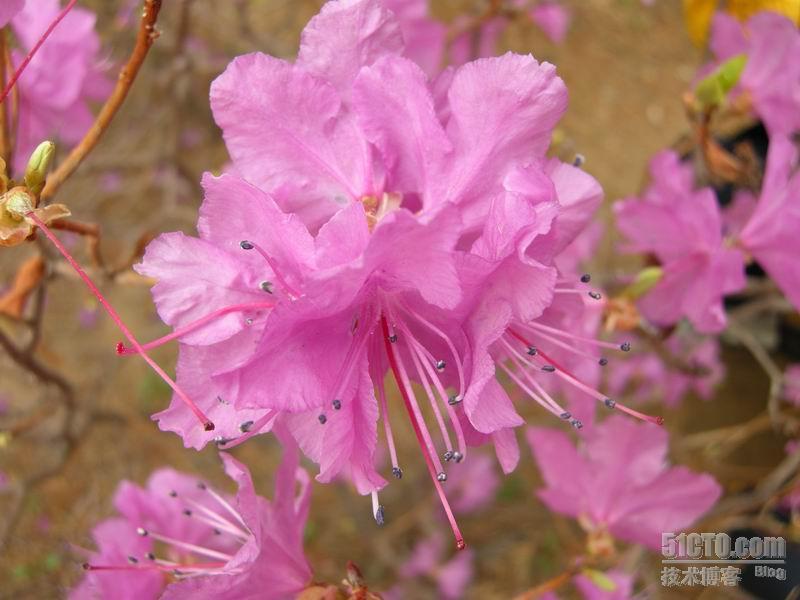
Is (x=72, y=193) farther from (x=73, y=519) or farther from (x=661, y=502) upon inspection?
(x=661, y=502)

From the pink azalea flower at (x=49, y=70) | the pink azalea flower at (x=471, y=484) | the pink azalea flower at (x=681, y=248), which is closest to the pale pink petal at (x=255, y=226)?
the pink azalea flower at (x=49, y=70)

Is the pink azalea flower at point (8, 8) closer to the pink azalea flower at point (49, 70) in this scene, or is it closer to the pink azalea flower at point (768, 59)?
the pink azalea flower at point (49, 70)

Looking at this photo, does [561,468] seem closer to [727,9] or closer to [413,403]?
[413,403]

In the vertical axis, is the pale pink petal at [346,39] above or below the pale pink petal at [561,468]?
above

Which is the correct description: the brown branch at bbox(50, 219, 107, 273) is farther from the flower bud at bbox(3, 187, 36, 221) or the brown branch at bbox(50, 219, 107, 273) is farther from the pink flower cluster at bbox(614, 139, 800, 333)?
the pink flower cluster at bbox(614, 139, 800, 333)

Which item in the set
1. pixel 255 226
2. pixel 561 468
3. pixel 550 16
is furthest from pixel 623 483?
pixel 550 16

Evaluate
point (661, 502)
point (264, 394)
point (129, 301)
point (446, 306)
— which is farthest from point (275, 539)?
point (129, 301)

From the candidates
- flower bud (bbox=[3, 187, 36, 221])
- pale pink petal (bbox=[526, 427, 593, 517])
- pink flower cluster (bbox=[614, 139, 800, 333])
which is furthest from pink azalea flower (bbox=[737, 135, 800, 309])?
flower bud (bbox=[3, 187, 36, 221])
